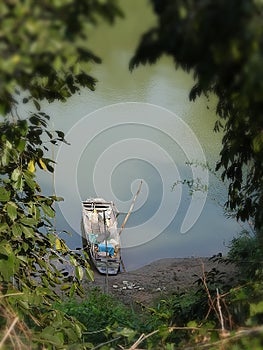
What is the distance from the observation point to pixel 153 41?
1.73 m

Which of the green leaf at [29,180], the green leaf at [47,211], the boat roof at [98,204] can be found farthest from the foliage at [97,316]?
the boat roof at [98,204]

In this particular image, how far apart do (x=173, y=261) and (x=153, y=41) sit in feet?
34.5

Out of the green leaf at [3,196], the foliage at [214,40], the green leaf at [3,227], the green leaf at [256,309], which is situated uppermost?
the green leaf at [3,196]

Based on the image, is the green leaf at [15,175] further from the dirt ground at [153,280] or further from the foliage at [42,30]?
the dirt ground at [153,280]

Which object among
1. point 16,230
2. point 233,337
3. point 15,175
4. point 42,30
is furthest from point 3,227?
point 42,30

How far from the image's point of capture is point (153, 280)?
1086 centimetres

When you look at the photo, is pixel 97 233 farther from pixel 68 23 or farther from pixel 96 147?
pixel 68 23

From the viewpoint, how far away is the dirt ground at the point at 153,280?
9.63 metres

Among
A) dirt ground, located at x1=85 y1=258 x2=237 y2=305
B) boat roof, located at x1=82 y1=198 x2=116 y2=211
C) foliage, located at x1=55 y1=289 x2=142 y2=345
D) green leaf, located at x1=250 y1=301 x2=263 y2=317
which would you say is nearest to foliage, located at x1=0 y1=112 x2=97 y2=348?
green leaf, located at x1=250 y1=301 x2=263 y2=317

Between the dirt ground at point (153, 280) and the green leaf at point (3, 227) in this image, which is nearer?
the green leaf at point (3, 227)

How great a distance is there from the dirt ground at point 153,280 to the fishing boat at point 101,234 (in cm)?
24

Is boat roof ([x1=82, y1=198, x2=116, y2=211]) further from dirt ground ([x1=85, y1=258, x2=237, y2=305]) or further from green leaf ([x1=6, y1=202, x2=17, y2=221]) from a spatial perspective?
green leaf ([x1=6, y1=202, x2=17, y2=221])

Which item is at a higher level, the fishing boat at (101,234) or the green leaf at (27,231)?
the fishing boat at (101,234)

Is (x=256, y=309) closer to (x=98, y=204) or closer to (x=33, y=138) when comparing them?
(x=33, y=138)
